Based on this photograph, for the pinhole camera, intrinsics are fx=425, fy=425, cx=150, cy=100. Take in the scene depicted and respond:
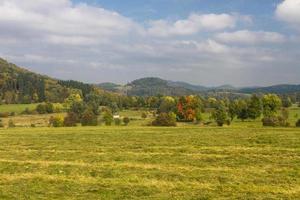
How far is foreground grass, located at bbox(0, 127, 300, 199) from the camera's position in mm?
15922

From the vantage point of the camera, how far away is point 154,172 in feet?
66.1

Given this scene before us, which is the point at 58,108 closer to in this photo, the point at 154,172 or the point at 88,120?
the point at 88,120

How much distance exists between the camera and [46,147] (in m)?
33.2

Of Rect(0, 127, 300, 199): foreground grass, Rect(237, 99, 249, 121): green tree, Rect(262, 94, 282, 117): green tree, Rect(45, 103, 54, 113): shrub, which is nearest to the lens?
Rect(0, 127, 300, 199): foreground grass

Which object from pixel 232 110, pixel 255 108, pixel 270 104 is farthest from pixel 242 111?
pixel 270 104

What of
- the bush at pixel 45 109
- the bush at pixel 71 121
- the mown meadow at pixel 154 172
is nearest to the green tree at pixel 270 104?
the bush at pixel 71 121

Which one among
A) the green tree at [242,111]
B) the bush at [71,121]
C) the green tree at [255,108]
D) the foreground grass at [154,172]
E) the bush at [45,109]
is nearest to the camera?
the foreground grass at [154,172]

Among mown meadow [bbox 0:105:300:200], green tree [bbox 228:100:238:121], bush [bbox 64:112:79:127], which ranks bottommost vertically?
bush [bbox 64:112:79:127]

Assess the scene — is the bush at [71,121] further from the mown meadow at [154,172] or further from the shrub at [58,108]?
the shrub at [58,108]

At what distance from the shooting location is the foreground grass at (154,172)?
627 inches

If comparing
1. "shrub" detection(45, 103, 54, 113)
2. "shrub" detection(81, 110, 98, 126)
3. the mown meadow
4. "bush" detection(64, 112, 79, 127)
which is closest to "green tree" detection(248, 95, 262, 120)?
"shrub" detection(81, 110, 98, 126)

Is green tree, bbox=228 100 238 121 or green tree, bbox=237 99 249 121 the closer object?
green tree, bbox=237 99 249 121

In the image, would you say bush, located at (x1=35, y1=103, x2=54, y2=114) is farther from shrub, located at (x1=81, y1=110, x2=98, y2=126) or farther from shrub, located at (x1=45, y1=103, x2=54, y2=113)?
shrub, located at (x1=81, y1=110, x2=98, y2=126)

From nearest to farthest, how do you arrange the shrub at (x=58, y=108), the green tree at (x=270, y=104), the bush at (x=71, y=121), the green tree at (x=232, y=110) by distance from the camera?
the bush at (x=71, y=121)
the green tree at (x=270, y=104)
the green tree at (x=232, y=110)
the shrub at (x=58, y=108)
